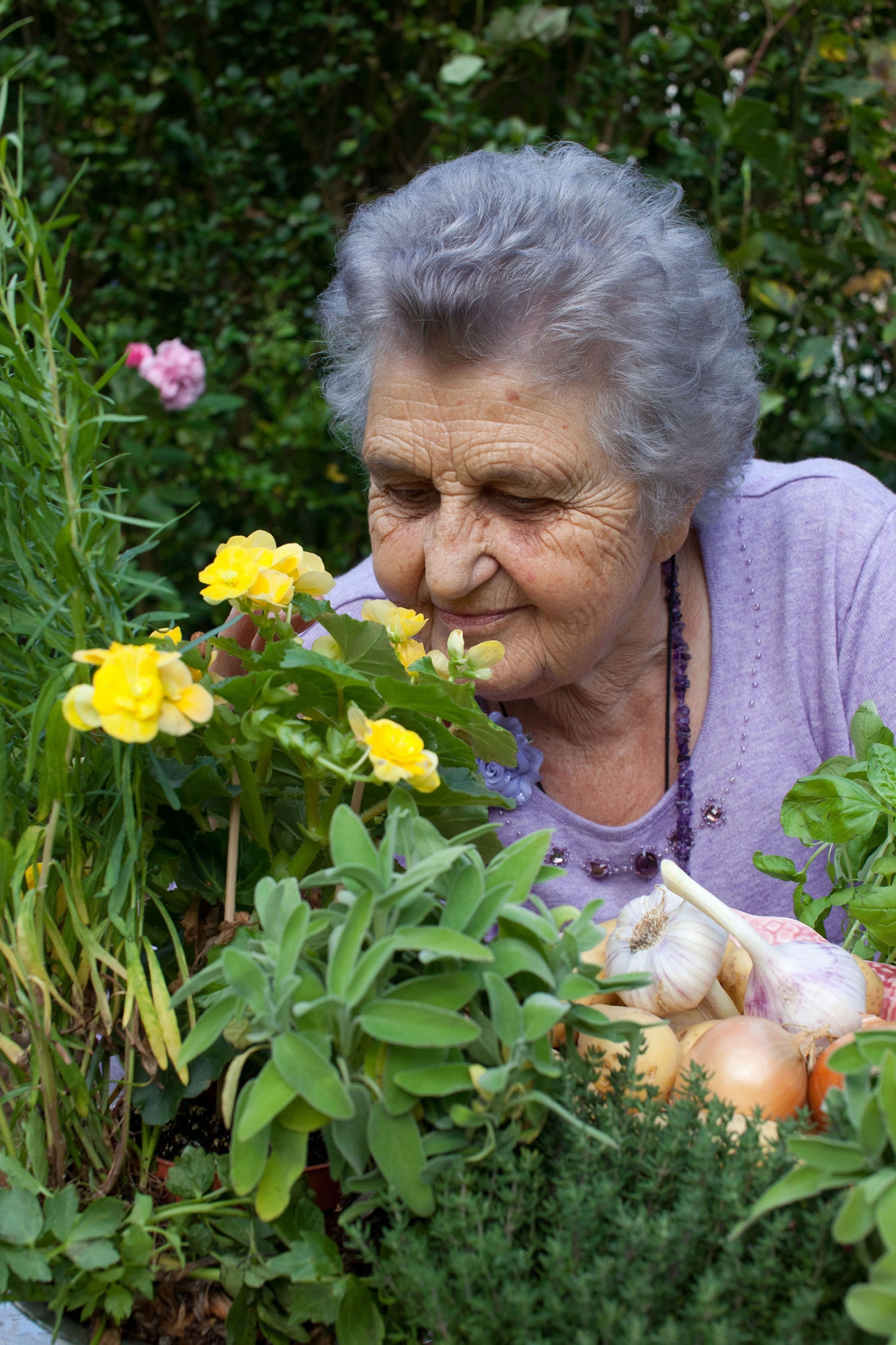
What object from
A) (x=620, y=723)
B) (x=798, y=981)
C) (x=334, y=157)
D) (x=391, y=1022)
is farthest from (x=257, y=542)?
Result: (x=334, y=157)

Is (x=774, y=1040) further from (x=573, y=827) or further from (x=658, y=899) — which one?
(x=573, y=827)

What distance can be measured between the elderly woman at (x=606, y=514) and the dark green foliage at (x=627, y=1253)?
859mm

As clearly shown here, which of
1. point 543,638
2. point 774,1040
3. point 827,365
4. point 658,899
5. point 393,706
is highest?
point 393,706

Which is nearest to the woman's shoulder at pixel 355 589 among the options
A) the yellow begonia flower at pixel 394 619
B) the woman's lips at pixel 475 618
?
the woman's lips at pixel 475 618

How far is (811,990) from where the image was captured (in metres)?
0.90

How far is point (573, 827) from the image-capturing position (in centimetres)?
181

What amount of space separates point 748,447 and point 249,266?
2.06 meters

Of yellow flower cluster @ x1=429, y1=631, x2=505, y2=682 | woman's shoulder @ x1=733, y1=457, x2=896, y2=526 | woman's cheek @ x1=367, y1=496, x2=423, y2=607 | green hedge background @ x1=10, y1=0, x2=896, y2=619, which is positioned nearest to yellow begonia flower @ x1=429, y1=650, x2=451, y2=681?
yellow flower cluster @ x1=429, y1=631, x2=505, y2=682

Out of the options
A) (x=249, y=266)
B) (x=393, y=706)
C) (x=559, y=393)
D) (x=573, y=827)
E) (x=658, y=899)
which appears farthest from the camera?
(x=249, y=266)

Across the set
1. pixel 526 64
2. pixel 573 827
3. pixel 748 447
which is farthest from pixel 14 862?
pixel 526 64

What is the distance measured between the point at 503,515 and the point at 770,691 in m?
0.59

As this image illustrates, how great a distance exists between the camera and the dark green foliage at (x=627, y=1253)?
614 millimetres

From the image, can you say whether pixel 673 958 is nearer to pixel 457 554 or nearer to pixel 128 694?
pixel 128 694

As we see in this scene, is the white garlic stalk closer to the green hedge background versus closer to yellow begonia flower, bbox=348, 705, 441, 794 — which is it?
yellow begonia flower, bbox=348, 705, 441, 794
